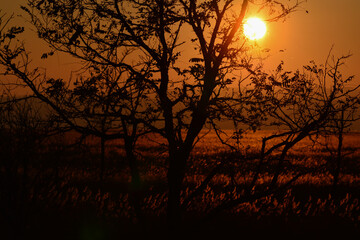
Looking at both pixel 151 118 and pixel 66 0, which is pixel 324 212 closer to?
pixel 151 118

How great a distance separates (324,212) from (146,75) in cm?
722

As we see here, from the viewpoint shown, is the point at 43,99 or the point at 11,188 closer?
the point at 11,188

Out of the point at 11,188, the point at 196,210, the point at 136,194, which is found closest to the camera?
the point at 11,188

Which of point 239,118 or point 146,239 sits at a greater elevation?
point 239,118

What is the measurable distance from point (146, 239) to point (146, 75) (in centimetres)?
356

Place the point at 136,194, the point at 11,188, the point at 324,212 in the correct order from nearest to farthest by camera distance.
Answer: the point at 11,188
the point at 136,194
the point at 324,212

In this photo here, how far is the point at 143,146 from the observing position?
41.7m

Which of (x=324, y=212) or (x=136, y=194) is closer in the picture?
(x=136, y=194)

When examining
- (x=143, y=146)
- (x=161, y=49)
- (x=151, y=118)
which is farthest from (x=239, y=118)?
(x=143, y=146)

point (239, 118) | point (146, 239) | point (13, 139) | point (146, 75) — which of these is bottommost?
point (146, 239)

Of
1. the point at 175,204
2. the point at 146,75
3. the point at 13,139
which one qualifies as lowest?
the point at 175,204

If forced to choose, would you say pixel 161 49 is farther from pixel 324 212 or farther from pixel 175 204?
pixel 324 212

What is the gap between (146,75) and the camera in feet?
27.9

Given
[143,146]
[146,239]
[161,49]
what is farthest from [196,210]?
[143,146]
